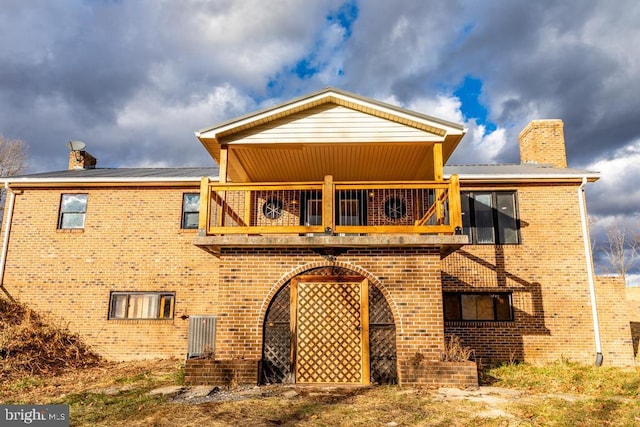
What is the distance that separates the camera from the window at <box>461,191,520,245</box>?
12156 millimetres

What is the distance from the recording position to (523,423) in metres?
5.88

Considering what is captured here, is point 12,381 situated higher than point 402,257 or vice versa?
point 402,257

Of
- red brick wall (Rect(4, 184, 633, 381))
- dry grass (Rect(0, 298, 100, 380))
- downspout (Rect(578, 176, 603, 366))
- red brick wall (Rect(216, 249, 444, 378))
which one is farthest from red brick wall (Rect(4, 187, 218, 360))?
downspout (Rect(578, 176, 603, 366))

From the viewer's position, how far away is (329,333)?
8586mm

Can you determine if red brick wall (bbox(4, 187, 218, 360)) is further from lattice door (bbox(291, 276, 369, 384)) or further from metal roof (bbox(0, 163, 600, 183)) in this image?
lattice door (bbox(291, 276, 369, 384))

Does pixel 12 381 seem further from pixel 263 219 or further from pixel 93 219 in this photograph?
pixel 263 219

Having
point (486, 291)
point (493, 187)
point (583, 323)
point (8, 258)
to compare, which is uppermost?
point (493, 187)

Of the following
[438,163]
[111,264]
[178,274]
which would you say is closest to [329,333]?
[438,163]

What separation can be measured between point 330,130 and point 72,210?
338 inches

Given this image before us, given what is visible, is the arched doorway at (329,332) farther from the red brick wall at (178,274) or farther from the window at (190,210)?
the window at (190,210)

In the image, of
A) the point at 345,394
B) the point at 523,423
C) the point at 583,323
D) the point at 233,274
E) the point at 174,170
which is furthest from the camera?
the point at 174,170

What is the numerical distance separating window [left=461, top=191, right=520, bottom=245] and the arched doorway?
498 centimetres

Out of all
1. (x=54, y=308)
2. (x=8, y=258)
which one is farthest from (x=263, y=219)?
(x=8, y=258)

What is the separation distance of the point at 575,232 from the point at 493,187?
251 cm
